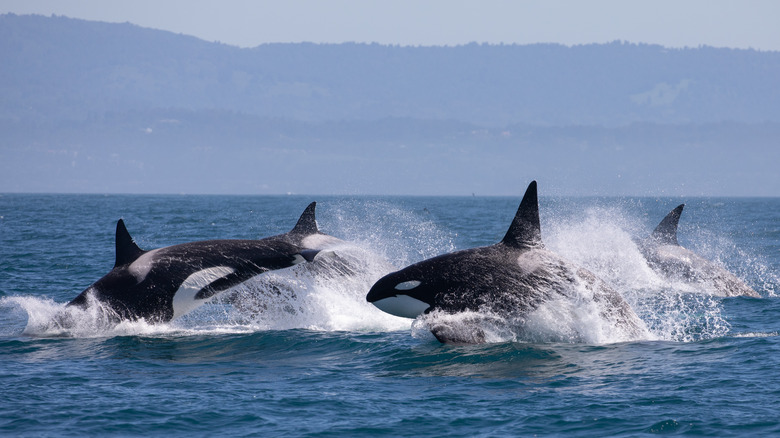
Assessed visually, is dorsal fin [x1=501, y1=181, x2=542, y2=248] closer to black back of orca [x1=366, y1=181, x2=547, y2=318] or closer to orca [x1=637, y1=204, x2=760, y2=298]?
black back of orca [x1=366, y1=181, x2=547, y2=318]

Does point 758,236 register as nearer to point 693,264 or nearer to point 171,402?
point 693,264

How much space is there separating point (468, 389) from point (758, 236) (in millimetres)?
33732

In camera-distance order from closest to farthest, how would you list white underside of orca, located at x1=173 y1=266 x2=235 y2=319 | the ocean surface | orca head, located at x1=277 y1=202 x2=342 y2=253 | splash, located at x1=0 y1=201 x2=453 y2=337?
the ocean surface < splash, located at x1=0 y1=201 x2=453 y2=337 < white underside of orca, located at x1=173 y1=266 x2=235 y2=319 < orca head, located at x1=277 y1=202 x2=342 y2=253

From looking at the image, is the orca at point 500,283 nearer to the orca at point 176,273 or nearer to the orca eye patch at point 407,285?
the orca eye patch at point 407,285

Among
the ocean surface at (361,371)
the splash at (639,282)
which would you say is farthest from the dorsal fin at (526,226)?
the splash at (639,282)

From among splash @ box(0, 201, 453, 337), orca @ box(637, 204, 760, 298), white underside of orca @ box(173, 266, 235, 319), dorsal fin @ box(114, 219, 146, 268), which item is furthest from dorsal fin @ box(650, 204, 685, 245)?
dorsal fin @ box(114, 219, 146, 268)

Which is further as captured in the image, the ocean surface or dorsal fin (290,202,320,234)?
dorsal fin (290,202,320,234)

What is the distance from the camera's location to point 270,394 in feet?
33.5

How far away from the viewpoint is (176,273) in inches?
550

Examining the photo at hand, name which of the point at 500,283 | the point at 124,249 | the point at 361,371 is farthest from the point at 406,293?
the point at 124,249

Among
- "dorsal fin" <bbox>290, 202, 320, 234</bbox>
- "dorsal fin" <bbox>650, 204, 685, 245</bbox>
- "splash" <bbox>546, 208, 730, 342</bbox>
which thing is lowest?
"splash" <bbox>546, 208, 730, 342</bbox>

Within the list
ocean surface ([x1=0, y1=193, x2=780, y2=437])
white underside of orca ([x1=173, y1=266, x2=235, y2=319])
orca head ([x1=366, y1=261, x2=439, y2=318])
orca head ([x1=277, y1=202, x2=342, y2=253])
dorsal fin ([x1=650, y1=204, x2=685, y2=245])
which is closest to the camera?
ocean surface ([x1=0, y1=193, x2=780, y2=437])

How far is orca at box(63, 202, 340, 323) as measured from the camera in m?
13.8

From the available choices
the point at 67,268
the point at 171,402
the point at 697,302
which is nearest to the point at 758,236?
the point at 697,302
